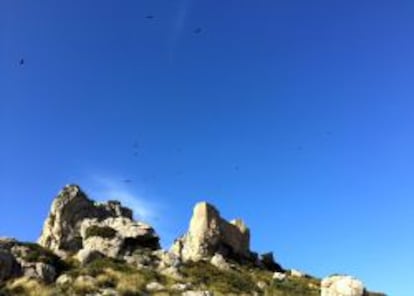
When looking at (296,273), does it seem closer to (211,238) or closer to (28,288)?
(211,238)

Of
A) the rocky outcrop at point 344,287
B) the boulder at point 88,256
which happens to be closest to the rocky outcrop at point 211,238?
the boulder at point 88,256

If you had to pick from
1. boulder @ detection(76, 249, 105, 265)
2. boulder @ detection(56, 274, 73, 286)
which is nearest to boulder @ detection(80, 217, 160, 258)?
boulder @ detection(76, 249, 105, 265)

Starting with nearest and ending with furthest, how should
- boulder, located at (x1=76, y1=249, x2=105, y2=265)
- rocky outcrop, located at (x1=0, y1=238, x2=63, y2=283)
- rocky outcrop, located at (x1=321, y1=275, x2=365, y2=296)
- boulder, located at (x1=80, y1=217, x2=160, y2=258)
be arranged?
1. rocky outcrop, located at (x1=321, y1=275, x2=365, y2=296)
2. rocky outcrop, located at (x1=0, y1=238, x2=63, y2=283)
3. boulder, located at (x1=76, y1=249, x2=105, y2=265)
4. boulder, located at (x1=80, y1=217, x2=160, y2=258)

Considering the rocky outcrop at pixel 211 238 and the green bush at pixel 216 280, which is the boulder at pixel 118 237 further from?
the rocky outcrop at pixel 211 238

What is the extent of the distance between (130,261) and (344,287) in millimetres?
24958

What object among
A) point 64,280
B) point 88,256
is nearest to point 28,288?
point 64,280

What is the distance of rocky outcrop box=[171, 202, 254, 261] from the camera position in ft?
297

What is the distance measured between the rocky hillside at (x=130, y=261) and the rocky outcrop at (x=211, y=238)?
0.15 m

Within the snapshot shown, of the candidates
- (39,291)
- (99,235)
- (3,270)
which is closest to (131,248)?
(99,235)

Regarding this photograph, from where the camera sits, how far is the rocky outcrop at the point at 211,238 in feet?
297

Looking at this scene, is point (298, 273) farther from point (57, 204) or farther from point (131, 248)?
point (57, 204)

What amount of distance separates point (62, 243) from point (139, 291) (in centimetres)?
4955

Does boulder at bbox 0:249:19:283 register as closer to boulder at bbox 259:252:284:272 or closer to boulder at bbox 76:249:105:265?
boulder at bbox 76:249:105:265

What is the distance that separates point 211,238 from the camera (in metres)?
91.5
